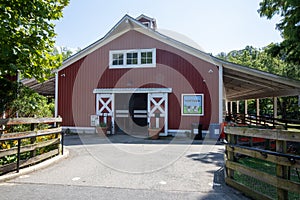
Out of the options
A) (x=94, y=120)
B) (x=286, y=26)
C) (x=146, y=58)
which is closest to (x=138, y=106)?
(x=94, y=120)

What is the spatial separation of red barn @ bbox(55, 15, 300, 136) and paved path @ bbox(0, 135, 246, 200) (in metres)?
4.92

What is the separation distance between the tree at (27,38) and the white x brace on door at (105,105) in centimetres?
716

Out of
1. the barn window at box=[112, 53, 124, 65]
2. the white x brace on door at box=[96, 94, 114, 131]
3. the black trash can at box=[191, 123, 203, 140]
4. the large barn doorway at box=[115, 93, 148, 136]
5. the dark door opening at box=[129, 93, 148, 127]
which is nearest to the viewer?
the black trash can at box=[191, 123, 203, 140]

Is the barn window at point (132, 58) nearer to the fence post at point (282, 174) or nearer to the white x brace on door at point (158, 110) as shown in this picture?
the white x brace on door at point (158, 110)

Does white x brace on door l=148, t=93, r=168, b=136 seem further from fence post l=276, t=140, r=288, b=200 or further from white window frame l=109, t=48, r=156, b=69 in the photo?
fence post l=276, t=140, r=288, b=200

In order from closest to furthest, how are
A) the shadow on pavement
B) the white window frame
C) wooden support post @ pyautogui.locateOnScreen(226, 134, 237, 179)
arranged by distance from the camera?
1. wooden support post @ pyautogui.locateOnScreen(226, 134, 237, 179)
2. the shadow on pavement
3. the white window frame

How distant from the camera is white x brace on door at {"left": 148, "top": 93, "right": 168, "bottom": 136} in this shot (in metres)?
12.2

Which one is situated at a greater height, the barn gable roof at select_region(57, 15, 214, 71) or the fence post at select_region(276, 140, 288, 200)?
the barn gable roof at select_region(57, 15, 214, 71)

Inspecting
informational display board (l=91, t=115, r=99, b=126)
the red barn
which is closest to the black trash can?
the red barn

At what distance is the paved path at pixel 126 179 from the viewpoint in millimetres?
3893

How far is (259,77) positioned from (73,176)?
30.0 ft

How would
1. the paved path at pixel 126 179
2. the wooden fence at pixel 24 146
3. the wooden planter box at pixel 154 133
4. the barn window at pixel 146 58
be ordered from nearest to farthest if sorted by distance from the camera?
1. the paved path at pixel 126 179
2. the wooden fence at pixel 24 146
3. the wooden planter box at pixel 154 133
4. the barn window at pixel 146 58

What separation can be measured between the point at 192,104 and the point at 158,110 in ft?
5.54

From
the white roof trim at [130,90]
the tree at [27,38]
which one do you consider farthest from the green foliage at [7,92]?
the white roof trim at [130,90]
